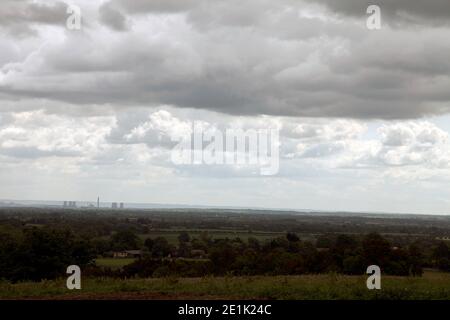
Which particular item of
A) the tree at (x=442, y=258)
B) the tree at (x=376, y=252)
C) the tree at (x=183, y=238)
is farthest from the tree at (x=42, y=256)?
the tree at (x=183, y=238)

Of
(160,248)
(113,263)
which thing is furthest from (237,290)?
(160,248)

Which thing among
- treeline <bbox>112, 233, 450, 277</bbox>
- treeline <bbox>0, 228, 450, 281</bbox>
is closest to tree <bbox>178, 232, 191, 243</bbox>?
treeline <bbox>0, 228, 450, 281</bbox>

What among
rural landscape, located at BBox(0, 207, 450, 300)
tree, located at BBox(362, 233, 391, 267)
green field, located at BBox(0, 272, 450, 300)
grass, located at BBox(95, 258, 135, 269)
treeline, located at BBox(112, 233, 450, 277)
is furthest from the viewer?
grass, located at BBox(95, 258, 135, 269)

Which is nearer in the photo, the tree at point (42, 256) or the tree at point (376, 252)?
the tree at point (376, 252)

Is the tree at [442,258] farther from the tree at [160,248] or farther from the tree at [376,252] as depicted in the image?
the tree at [160,248]

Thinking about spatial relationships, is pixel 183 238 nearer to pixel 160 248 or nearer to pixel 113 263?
pixel 160 248

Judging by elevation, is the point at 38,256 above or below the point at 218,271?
above

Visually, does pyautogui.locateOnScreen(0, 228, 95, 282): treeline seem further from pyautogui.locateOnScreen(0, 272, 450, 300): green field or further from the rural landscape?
pyautogui.locateOnScreen(0, 272, 450, 300): green field
